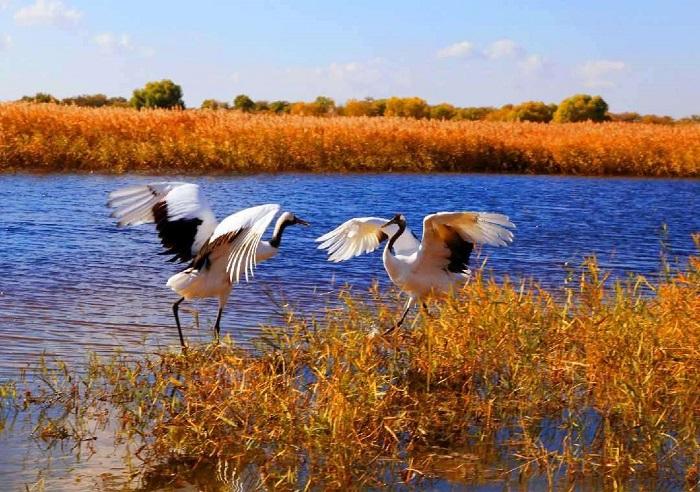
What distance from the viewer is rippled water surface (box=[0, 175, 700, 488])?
7594mm

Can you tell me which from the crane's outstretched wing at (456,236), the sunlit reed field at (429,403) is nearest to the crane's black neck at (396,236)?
the crane's outstretched wing at (456,236)

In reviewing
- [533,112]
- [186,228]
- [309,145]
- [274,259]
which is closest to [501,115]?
[533,112]

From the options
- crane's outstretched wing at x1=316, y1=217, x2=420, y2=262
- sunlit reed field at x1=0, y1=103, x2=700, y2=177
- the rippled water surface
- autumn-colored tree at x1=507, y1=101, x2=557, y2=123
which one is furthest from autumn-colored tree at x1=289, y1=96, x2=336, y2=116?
crane's outstretched wing at x1=316, y1=217, x2=420, y2=262

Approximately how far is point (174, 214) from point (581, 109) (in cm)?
4405

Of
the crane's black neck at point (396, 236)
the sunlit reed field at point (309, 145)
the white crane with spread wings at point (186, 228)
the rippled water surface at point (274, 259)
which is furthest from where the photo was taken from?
the sunlit reed field at point (309, 145)

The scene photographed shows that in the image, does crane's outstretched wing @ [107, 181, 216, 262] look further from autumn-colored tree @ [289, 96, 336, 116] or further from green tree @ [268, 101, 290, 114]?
green tree @ [268, 101, 290, 114]

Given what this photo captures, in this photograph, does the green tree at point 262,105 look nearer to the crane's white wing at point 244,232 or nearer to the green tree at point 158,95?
the green tree at point 158,95

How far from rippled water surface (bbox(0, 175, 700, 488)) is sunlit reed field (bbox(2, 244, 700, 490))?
2.36ft

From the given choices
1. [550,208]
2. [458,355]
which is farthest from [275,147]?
[458,355]

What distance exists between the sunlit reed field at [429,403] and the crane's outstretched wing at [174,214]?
35.5 inches

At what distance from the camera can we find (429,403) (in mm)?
5219

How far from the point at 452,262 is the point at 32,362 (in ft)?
9.35

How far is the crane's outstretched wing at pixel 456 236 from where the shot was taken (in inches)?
254

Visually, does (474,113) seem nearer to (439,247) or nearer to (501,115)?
(501,115)
